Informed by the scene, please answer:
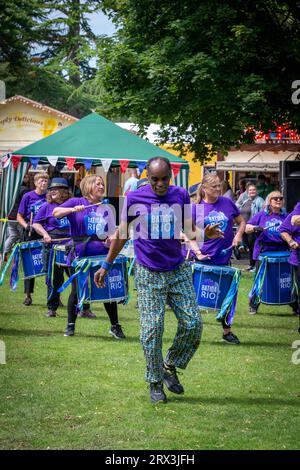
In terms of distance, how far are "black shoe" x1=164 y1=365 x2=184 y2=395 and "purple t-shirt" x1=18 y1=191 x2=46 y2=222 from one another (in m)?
7.16

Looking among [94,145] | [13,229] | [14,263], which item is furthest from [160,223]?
[94,145]

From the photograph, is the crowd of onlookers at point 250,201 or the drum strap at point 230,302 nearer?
the drum strap at point 230,302

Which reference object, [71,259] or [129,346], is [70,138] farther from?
[129,346]

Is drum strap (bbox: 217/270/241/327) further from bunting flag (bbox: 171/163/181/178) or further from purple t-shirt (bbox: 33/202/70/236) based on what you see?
bunting flag (bbox: 171/163/181/178)

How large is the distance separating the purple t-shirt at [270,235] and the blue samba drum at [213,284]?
2480 millimetres

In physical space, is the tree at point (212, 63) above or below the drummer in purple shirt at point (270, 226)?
above

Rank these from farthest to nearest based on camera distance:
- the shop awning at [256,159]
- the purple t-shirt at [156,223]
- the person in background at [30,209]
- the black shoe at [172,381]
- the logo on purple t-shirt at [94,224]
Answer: the shop awning at [256,159], the person in background at [30,209], the logo on purple t-shirt at [94,224], the black shoe at [172,381], the purple t-shirt at [156,223]

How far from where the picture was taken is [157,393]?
300 inches

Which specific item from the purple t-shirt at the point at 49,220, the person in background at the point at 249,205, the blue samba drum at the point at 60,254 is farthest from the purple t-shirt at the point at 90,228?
the person in background at the point at 249,205

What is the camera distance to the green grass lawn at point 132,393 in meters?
6.39

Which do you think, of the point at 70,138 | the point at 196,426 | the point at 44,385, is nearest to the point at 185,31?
the point at 70,138

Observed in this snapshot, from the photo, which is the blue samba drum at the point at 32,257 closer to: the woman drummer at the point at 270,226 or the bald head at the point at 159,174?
the woman drummer at the point at 270,226

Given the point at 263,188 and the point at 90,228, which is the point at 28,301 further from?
the point at 263,188

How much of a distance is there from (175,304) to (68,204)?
11.6 feet
